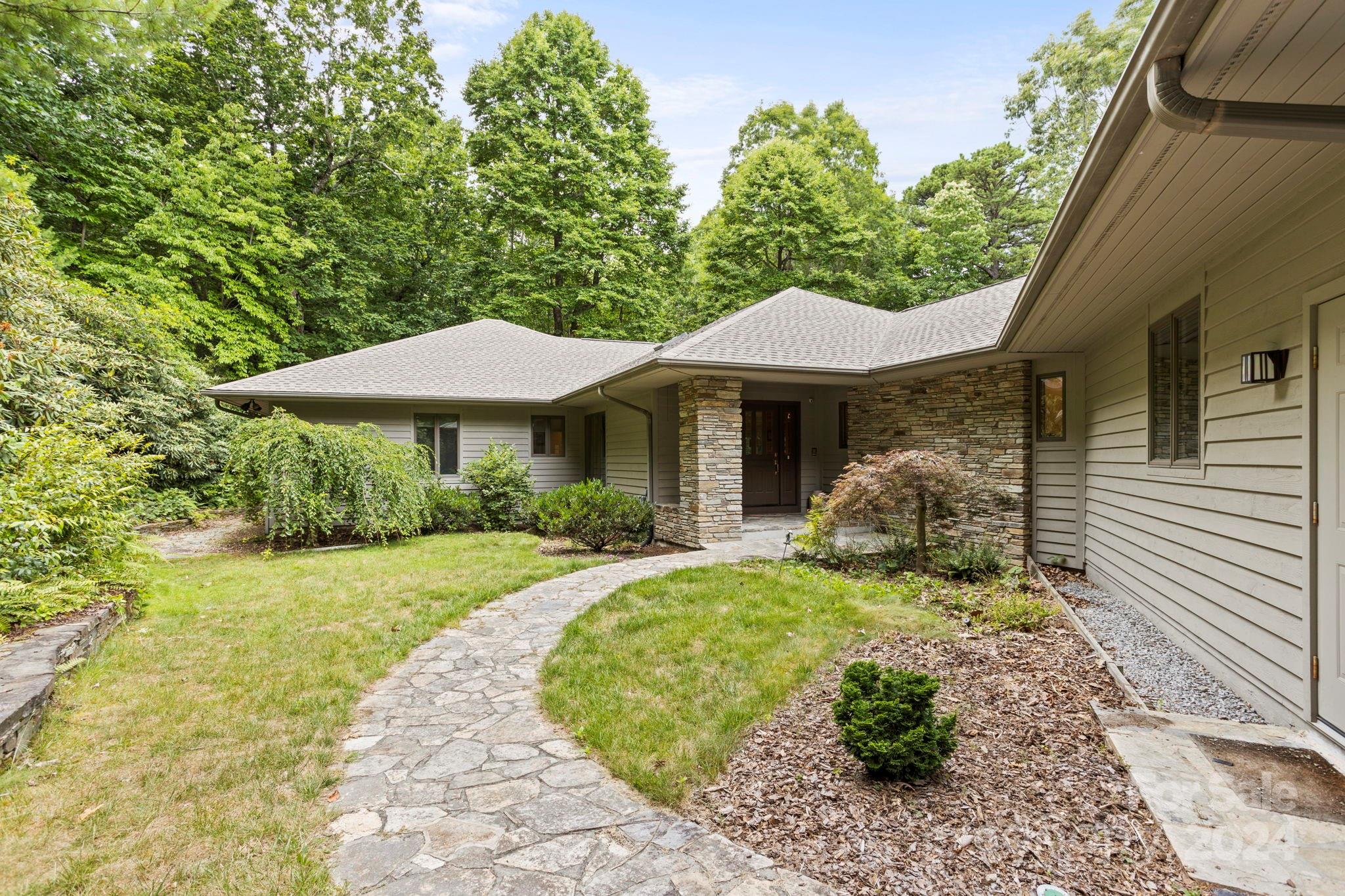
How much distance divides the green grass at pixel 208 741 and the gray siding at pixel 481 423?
512 centimetres

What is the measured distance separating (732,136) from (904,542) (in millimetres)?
21007

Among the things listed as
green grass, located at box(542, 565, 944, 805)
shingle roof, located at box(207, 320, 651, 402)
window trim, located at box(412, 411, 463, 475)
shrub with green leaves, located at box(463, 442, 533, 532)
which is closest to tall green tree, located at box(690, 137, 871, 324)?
shingle roof, located at box(207, 320, 651, 402)

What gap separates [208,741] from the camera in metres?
2.98

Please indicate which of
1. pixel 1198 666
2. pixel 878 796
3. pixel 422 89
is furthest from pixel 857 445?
pixel 422 89

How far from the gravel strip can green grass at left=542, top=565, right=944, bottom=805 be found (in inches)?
47.5

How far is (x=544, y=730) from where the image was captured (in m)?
3.17

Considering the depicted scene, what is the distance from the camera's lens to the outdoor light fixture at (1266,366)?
2.95m

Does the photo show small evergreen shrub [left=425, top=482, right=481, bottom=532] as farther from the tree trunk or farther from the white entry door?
the white entry door

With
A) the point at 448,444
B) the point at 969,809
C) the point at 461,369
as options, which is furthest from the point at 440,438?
the point at 969,809

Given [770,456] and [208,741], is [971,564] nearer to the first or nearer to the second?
[770,456]

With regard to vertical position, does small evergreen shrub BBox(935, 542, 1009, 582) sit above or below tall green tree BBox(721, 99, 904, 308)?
below

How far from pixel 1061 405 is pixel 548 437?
923cm

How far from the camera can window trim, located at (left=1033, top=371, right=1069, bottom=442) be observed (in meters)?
7.08

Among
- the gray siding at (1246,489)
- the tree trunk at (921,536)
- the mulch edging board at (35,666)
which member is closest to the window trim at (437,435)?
the mulch edging board at (35,666)
